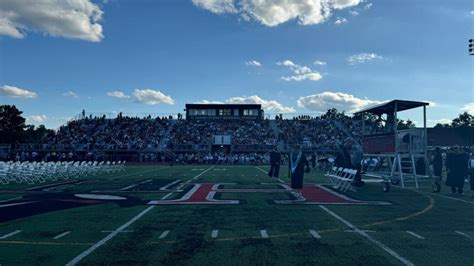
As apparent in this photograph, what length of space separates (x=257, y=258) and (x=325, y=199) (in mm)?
7301

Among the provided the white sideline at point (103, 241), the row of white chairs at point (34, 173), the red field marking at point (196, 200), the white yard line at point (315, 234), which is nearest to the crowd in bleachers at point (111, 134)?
the row of white chairs at point (34, 173)

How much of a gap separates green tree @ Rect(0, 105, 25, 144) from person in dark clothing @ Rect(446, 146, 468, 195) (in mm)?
76990

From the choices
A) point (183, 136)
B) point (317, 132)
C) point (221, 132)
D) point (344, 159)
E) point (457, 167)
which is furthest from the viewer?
point (317, 132)

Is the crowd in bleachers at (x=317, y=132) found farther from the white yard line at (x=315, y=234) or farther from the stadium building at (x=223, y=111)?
the white yard line at (x=315, y=234)

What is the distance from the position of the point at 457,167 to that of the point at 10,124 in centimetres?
8027

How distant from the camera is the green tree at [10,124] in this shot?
71.4 meters

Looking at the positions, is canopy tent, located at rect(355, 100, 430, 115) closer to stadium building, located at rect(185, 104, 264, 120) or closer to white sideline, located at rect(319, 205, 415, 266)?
white sideline, located at rect(319, 205, 415, 266)

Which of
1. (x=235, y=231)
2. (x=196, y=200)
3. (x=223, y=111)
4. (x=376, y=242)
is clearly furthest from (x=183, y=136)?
(x=376, y=242)

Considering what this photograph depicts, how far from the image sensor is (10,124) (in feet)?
239

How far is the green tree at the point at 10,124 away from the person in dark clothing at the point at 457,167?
253 ft

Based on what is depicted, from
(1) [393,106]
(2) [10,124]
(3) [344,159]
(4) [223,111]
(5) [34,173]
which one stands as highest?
→ (4) [223,111]

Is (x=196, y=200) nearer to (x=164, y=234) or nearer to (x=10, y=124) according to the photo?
(x=164, y=234)

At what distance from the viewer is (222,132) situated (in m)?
55.5

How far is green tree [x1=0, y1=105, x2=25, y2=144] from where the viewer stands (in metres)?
71.4
